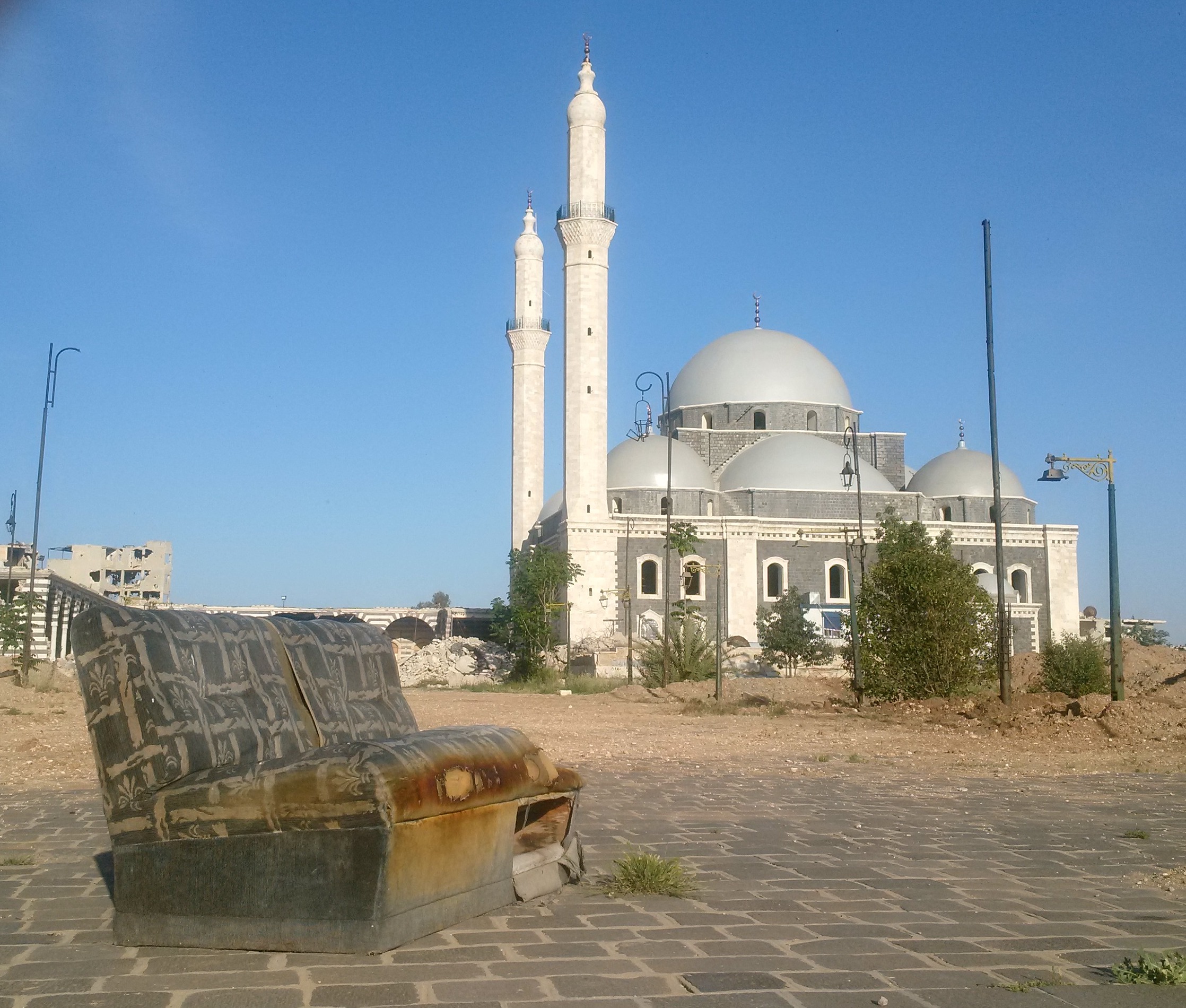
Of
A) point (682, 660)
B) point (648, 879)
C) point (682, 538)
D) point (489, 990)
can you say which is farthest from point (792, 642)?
point (489, 990)

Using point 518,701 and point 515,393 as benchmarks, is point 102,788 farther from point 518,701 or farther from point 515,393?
point 515,393

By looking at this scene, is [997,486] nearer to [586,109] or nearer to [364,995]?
[364,995]

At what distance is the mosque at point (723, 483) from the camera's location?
40594 millimetres

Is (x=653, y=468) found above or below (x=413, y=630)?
above

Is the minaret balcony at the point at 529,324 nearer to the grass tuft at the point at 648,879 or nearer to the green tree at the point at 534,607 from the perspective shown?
the green tree at the point at 534,607

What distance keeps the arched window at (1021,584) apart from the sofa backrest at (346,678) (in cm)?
4537

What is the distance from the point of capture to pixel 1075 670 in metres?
22.6

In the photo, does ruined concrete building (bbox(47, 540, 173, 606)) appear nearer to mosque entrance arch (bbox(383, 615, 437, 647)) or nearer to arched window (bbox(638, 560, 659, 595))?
mosque entrance arch (bbox(383, 615, 437, 647))

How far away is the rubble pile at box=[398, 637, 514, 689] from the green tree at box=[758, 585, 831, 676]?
899cm

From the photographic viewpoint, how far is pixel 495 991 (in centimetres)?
305

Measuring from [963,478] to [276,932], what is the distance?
48.8 meters

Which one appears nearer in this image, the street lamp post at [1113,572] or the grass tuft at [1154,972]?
the grass tuft at [1154,972]

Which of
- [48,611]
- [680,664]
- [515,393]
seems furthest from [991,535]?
[48,611]

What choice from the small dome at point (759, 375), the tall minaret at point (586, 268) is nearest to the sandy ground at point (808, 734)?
the tall minaret at point (586, 268)
